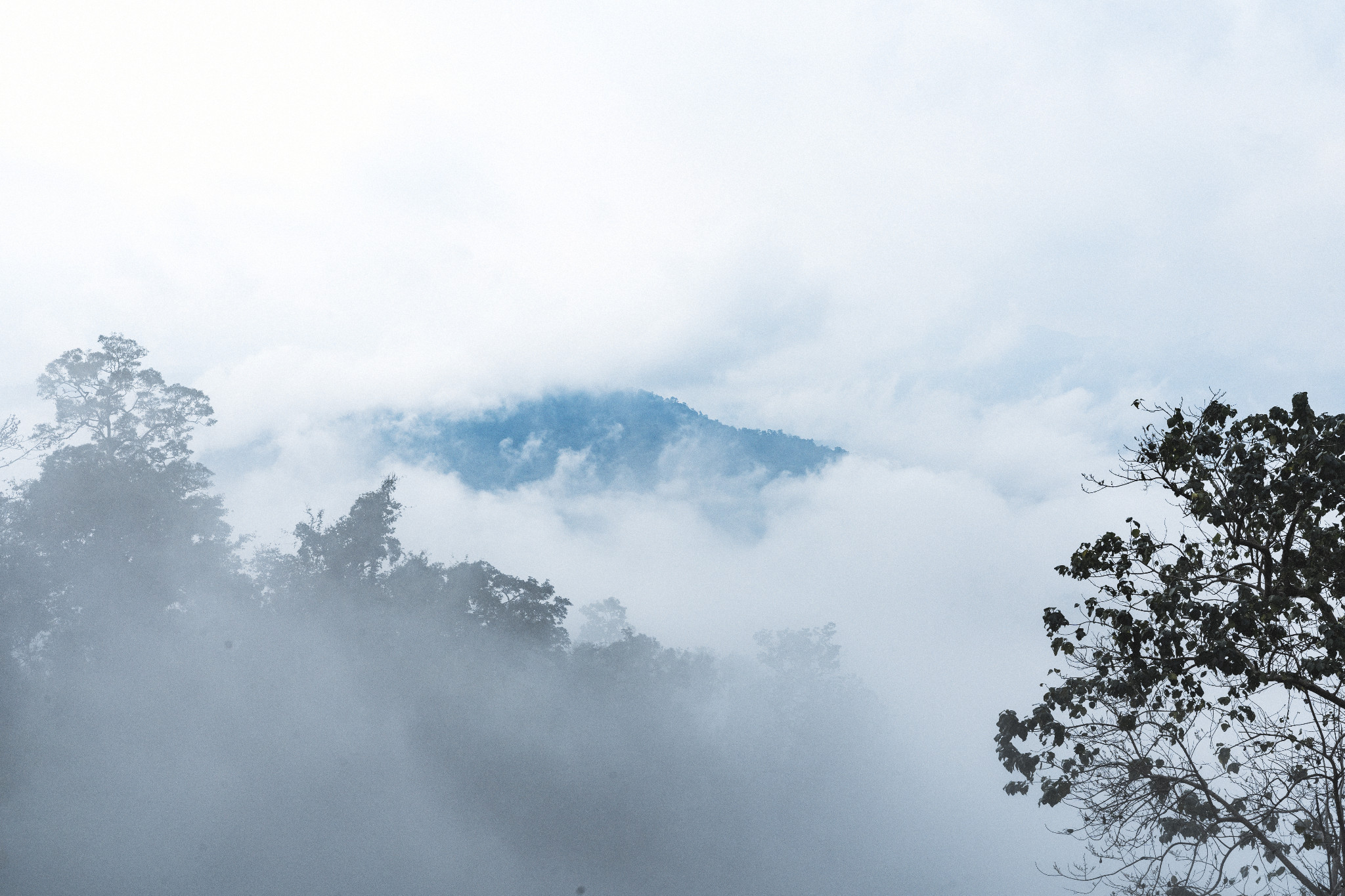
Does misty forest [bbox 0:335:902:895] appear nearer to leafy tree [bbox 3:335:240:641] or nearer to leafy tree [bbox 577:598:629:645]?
leafy tree [bbox 3:335:240:641]

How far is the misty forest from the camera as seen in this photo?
1049 inches

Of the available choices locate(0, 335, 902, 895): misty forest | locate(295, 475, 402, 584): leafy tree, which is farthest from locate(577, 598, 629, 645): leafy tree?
locate(295, 475, 402, 584): leafy tree

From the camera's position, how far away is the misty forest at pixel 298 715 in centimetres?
2666

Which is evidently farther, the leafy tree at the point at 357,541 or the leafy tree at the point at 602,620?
the leafy tree at the point at 602,620

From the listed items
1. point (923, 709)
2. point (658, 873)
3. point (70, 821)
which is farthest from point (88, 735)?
point (923, 709)

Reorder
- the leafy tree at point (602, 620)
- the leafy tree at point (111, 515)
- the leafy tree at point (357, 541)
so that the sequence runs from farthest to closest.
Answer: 1. the leafy tree at point (602, 620)
2. the leafy tree at point (357, 541)
3. the leafy tree at point (111, 515)

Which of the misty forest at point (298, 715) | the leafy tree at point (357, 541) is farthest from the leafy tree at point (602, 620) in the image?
the leafy tree at point (357, 541)

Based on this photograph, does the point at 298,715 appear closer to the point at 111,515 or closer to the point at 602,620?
the point at 111,515

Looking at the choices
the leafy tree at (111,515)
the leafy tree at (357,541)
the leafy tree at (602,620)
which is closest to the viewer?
the leafy tree at (111,515)

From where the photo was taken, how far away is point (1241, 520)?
768 cm

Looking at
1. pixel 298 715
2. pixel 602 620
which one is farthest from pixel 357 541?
pixel 602 620

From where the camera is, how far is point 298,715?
32.7 m

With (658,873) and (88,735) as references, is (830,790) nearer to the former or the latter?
(658,873)

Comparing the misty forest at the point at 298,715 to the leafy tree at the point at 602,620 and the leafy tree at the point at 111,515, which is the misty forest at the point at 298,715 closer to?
the leafy tree at the point at 111,515
